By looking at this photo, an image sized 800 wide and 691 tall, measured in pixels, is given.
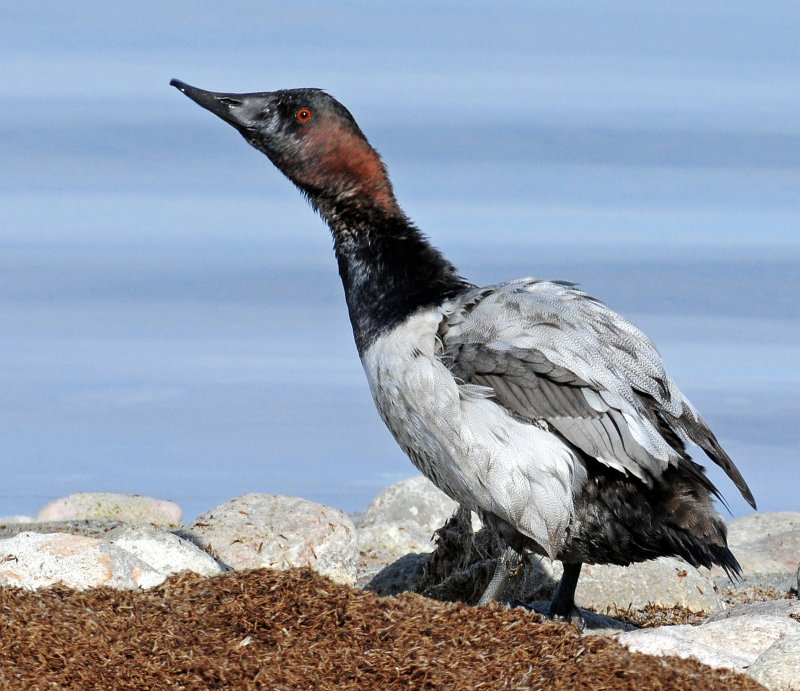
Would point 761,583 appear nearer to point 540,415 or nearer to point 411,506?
point 411,506

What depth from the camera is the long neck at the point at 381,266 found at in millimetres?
6711

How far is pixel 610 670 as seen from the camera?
484 centimetres

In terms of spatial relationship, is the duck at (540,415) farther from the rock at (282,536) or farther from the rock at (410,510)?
the rock at (410,510)

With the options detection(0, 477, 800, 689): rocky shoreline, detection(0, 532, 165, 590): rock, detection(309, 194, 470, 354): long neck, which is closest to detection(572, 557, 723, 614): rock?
detection(0, 477, 800, 689): rocky shoreline

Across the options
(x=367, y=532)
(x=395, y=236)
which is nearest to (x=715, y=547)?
(x=395, y=236)

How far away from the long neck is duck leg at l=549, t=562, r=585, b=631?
1.69 metres

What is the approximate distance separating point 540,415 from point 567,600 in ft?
4.25

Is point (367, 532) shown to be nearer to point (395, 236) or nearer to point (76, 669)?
point (395, 236)

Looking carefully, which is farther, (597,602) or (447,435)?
(597,602)

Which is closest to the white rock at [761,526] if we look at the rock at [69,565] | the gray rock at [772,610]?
the gray rock at [772,610]

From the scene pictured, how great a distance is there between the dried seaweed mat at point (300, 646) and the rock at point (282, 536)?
2886 millimetres

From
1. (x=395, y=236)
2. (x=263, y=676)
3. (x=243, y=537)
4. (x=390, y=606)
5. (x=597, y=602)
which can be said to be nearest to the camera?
(x=263, y=676)

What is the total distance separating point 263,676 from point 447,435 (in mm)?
1857

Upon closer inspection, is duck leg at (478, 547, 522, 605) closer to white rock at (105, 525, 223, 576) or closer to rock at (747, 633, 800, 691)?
rock at (747, 633, 800, 691)
